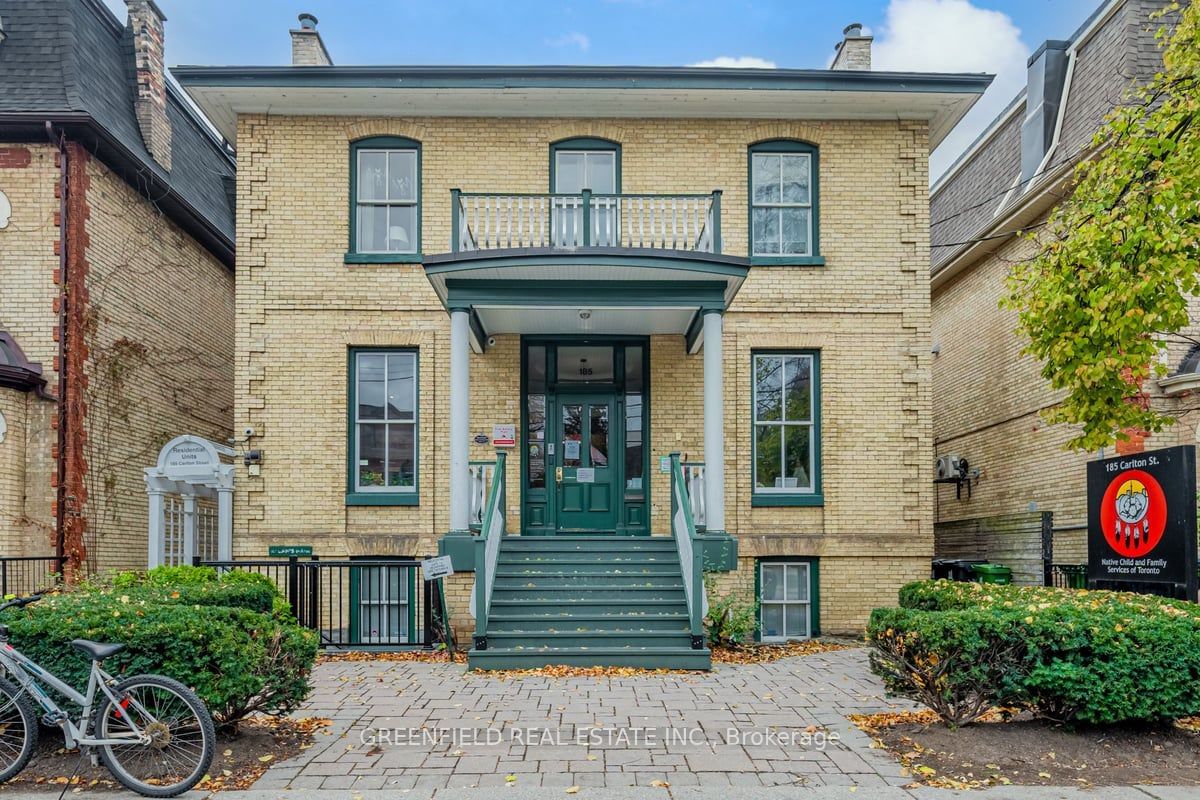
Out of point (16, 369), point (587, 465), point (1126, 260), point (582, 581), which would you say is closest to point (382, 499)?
point (587, 465)

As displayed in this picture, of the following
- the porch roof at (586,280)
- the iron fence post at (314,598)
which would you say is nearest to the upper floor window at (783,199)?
the porch roof at (586,280)

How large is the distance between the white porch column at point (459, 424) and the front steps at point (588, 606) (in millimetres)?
967

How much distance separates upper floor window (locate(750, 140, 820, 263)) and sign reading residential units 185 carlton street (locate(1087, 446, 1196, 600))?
5.50 m

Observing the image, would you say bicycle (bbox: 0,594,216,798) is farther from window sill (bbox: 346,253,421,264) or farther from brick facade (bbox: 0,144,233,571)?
window sill (bbox: 346,253,421,264)

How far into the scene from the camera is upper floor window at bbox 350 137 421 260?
525 inches

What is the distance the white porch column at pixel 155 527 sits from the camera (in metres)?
12.2

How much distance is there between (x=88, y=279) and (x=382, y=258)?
408 centimetres

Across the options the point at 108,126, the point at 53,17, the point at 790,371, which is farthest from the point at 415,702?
the point at 53,17

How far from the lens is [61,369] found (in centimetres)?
1260

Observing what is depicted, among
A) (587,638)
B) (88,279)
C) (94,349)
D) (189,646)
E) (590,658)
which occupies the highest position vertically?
(88,279)

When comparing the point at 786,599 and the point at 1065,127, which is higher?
the point at 1065,127

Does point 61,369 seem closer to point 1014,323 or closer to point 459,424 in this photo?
point 459,424

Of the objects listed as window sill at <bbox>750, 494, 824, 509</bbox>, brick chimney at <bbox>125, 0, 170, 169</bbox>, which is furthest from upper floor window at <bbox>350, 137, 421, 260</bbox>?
window sill at <bbox>750, 494, 824, 509</bbox>

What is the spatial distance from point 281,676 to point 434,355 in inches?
278
